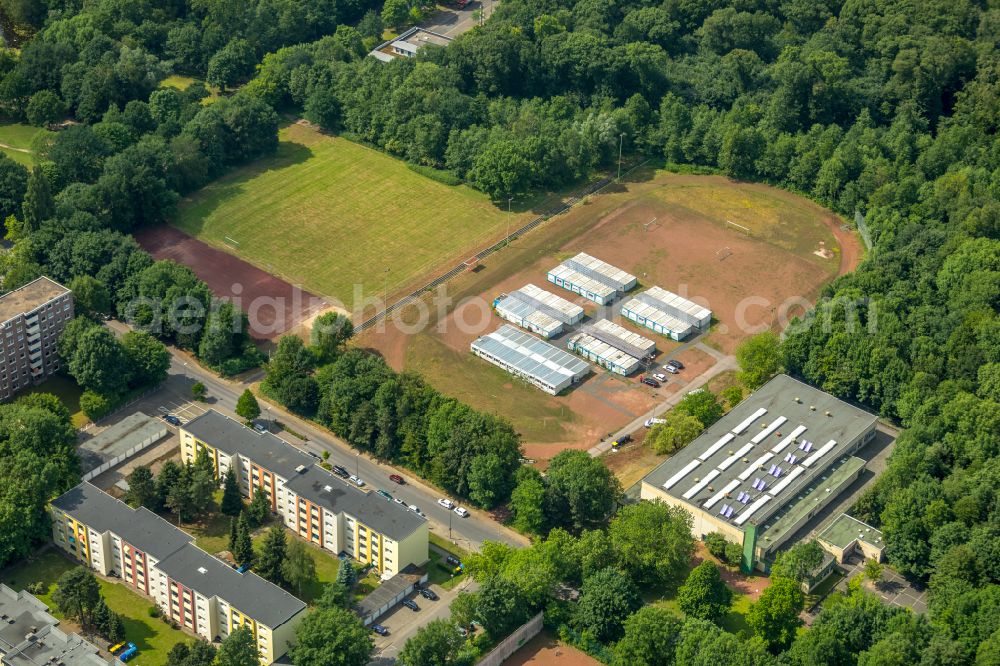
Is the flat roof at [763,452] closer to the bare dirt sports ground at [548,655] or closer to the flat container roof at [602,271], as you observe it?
the bare dirt sports ground at [548,655]

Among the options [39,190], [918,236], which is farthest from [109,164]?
[918,236]

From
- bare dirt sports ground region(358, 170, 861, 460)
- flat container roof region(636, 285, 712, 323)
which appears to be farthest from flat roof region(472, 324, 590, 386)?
flat container roof region(636, 285, 712, 323)

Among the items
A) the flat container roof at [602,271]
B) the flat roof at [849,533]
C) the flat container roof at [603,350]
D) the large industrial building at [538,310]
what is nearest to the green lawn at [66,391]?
the large industrial building at [538,310]

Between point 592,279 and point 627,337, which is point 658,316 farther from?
point 592,279

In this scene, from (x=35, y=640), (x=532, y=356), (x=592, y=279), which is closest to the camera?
(x=35, y=640)

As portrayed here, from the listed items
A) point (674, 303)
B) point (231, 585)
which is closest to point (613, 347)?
point (674, 303)

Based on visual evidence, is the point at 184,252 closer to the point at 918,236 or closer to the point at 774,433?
the point at 774,433

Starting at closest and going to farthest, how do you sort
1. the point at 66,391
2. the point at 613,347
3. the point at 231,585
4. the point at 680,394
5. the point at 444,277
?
the point at 231,585, the point at 66,391, the point at 680,394, the point at 613,347, the point at 444,277
